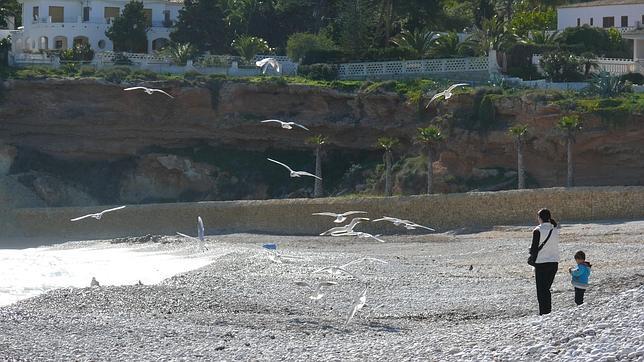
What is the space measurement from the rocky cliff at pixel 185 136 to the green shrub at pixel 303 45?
15.2 ft

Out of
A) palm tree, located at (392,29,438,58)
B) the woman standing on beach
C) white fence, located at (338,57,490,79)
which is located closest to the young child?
the woman standing on beach

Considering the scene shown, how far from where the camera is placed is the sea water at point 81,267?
108 ft

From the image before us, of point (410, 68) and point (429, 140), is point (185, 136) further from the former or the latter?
point (429, 140)

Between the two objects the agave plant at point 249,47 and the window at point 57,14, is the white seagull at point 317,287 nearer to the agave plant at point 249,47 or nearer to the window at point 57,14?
the agave plant at point 249,47

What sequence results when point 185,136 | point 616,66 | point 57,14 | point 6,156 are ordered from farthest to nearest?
point 57,14
point 185,136
point 6,156
point 616,66

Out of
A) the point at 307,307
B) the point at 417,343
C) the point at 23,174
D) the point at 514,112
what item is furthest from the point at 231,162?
the point at 417,343

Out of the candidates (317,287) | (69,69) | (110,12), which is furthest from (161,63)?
(317,287)

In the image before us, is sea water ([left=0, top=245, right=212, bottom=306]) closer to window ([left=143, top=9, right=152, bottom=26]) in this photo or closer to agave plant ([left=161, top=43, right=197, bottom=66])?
agave plant ([left=161, top=43, right=197, bottom=66])

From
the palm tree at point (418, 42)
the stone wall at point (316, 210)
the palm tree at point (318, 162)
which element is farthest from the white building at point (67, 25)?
the palm tree at point (318, 162)

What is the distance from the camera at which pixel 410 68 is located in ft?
183

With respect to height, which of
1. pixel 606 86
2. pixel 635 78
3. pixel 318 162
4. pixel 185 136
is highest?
pixel 635 78

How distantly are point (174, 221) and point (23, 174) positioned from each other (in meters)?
11.4

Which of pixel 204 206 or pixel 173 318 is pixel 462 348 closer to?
pixel 173 318

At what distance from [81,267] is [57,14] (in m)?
30.6
